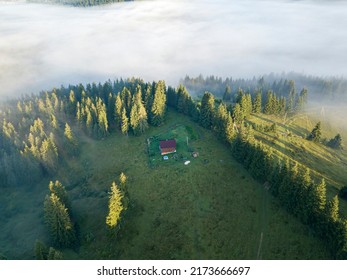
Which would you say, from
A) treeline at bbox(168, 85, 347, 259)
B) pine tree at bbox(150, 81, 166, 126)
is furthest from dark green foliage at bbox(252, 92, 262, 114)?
pine tree at bbox(150, 81, 166, 126)

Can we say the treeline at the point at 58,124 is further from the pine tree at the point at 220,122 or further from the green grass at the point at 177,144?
the pine tree at the point at 220,122

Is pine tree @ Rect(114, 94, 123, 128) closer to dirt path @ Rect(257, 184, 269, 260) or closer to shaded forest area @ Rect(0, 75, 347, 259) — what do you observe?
shaded forest area @ Rect(0, 75, 347, 259)

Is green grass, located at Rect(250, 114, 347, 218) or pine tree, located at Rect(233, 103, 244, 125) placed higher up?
pine tree, located at Rect(233, 103, 244, 125)

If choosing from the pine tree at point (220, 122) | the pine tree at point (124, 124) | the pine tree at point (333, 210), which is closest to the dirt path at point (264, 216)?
the pine tree at point (333, 210)

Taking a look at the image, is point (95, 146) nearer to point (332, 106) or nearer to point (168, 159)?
point (168, 159)

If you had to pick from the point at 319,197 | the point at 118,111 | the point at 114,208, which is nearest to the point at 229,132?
the point at 319,197
